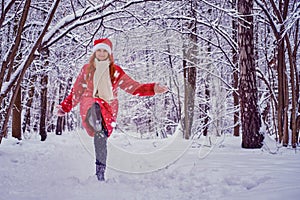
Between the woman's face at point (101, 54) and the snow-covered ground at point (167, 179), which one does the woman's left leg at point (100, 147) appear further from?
the woman's face at point (101, 54)

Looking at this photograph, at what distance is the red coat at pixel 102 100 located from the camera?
348 centimetres

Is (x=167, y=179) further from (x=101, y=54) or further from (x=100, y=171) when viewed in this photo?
(x=101, y=54)

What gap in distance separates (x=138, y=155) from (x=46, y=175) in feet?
5.41

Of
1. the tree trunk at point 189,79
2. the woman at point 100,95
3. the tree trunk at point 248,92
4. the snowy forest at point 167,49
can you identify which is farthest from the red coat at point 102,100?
the tree trunk at point 248,92

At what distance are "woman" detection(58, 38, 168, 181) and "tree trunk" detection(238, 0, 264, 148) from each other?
6.11ft

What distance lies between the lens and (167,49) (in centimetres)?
877

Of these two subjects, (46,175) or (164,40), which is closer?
(46,175)

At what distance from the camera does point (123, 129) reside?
5176 mm

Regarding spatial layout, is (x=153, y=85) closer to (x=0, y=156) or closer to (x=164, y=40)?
(x=0, y=156)

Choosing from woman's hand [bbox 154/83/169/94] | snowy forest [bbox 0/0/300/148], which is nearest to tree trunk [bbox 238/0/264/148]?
snowy forest [bbox 0/0/300/148]

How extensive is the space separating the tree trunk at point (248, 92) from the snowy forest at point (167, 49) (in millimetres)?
14

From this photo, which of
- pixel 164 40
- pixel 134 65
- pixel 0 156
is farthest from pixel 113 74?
pixel 164 40

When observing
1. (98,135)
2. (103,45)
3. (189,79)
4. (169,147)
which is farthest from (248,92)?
(189,79)

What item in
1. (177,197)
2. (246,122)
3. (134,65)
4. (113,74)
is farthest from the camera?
(134,65)
